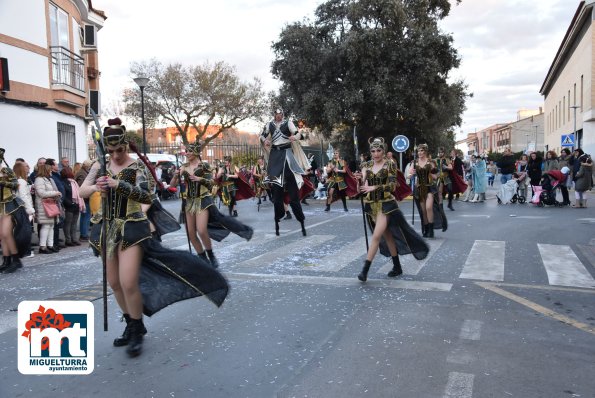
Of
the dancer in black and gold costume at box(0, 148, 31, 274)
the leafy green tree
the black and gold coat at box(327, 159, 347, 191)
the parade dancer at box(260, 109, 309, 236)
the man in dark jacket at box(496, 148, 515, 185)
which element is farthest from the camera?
the leafy green tree

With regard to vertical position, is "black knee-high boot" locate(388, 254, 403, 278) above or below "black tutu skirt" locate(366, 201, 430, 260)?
below

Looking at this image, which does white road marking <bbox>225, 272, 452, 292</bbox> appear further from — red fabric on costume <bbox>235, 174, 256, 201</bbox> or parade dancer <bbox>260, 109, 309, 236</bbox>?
red fabric on costume <bbox>235, 174, 256, 201</bbox>

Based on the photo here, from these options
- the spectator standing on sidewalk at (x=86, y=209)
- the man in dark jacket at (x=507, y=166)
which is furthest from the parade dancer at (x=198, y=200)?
the man in dark jacket at (x=507, y=166)

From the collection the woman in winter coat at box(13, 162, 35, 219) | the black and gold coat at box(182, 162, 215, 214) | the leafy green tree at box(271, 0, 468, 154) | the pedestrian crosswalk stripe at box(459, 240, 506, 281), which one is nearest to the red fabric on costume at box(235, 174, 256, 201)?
the black and gold coat at box(182, 162, 215, 214)

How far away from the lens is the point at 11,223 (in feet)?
26.8

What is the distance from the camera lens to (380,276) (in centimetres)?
704

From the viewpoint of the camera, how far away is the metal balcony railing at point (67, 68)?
1786 centimetres

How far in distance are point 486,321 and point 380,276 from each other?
208 centimetres

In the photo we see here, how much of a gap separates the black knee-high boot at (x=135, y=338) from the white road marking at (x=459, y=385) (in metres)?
2.36

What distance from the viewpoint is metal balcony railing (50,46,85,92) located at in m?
17.9

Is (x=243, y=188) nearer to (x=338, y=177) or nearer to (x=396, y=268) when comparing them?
(x=396, y=268)

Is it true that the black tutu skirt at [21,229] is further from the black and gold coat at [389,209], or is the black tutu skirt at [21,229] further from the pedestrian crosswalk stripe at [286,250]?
the black and gold coat at [389,209]

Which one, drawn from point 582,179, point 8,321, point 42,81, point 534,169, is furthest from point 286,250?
point 534,169

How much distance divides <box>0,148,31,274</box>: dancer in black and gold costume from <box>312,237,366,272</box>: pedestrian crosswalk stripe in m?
4.44
